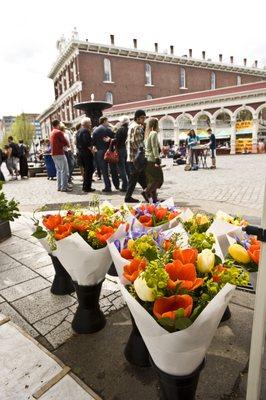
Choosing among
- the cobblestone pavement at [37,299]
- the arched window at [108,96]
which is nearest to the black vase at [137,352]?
the cobblestone pavement at [37,299]

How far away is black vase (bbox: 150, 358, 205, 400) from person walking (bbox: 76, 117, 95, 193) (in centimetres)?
734

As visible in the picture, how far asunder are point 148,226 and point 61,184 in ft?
23.1

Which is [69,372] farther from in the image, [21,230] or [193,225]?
[21,230]

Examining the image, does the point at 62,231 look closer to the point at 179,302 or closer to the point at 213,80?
the point at 179,302

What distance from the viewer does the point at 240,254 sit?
60.1 inches

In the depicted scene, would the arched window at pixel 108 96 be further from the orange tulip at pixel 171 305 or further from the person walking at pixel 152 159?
the orange tulip at pixel 171 305

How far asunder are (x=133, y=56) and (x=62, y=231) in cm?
3731

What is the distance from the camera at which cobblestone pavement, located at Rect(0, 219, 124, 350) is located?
216 centimetres

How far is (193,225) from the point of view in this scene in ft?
6.48

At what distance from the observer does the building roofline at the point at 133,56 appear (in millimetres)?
31609

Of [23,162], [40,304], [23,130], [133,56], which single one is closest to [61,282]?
[40,304]

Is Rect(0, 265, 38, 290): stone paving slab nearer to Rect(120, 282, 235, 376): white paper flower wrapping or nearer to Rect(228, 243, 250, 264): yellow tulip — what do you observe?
Rect(120, 282, 235, 376): white paper flower wrapping

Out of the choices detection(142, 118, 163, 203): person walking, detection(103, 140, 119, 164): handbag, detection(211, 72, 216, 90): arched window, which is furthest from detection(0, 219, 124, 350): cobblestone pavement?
detection(211, 72, 216, 90): arched window

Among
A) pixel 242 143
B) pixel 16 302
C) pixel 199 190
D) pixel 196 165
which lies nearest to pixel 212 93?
pixel 242 143
